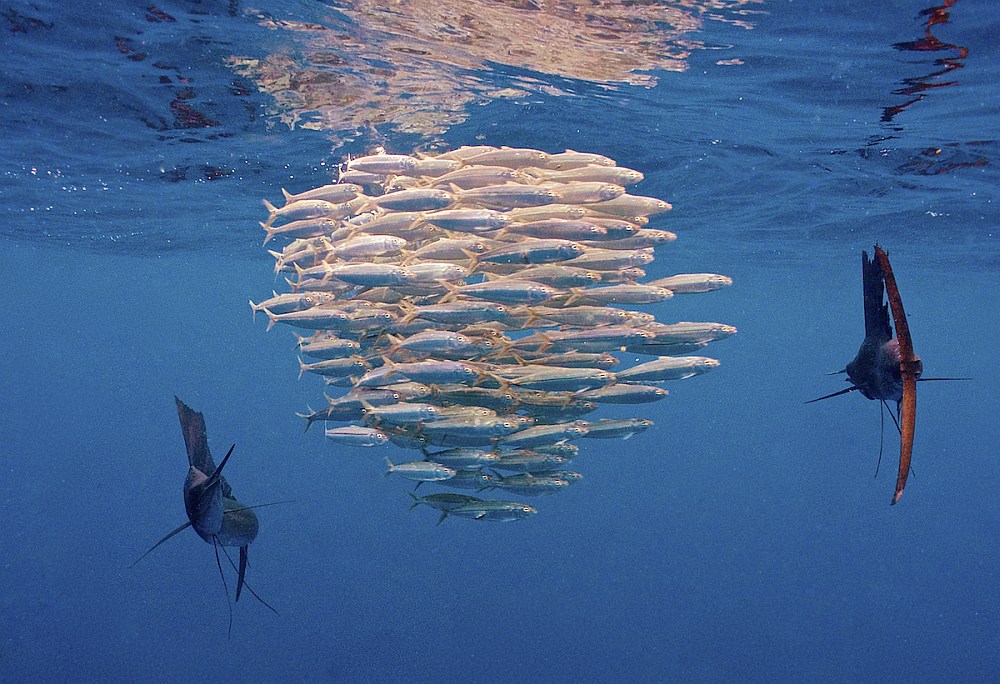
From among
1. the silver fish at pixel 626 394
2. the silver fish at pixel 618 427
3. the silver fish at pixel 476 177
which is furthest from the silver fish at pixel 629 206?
the silver fish at pixel 618 427

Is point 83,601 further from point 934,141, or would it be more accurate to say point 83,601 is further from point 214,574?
point 934,141

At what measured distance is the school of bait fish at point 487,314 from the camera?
19.1 ft

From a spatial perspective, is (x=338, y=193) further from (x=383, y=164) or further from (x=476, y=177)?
(x=476, y=177)

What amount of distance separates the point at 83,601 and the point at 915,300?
49.4 meters

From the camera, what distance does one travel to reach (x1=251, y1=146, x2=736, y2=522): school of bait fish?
583cm

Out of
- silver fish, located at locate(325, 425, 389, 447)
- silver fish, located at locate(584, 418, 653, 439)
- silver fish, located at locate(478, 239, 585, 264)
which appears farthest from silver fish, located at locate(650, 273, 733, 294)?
silver fish, located at locate(325, 425, 389, 447)

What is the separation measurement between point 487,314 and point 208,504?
272cm

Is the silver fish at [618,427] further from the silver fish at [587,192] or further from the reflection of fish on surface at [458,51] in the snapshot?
the reflection of fish on surface at [458,51]

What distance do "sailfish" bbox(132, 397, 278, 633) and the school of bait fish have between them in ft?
4.05

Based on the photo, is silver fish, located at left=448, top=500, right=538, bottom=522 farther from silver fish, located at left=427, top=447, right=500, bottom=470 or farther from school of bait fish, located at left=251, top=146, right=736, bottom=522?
silver fish, located at left=427, top=447, right=500, bottom=470

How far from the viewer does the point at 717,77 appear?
9.59m

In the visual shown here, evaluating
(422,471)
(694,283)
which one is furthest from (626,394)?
(422,471)

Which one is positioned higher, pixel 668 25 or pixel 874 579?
pixel 668 25

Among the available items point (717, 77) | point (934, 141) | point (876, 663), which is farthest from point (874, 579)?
point (717, 77)
